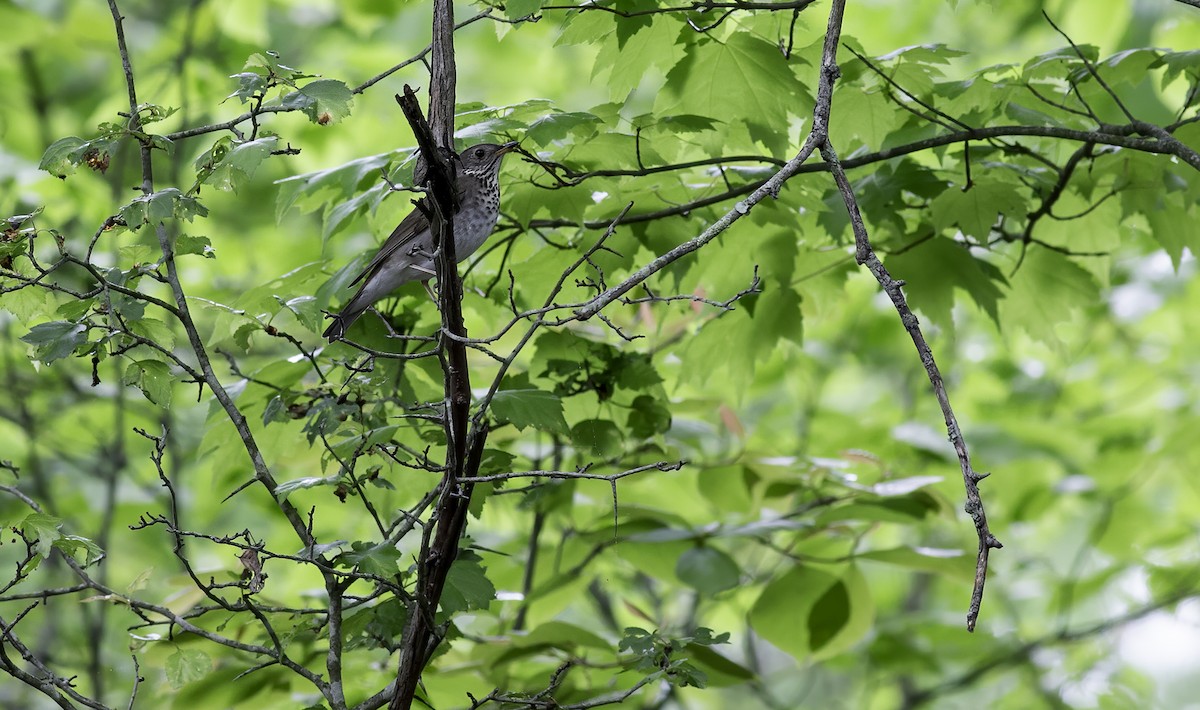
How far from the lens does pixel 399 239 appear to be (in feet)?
8.00

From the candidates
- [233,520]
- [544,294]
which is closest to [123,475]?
[233,520]

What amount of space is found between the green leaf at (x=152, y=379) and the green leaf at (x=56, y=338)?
0.10 m

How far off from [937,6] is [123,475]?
641cm

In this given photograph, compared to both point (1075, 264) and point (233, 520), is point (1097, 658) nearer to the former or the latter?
point (1075, 264)

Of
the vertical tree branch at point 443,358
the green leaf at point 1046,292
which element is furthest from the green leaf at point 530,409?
the green leaf at point 1046,292

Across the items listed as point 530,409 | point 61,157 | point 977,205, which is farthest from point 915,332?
point 61,157

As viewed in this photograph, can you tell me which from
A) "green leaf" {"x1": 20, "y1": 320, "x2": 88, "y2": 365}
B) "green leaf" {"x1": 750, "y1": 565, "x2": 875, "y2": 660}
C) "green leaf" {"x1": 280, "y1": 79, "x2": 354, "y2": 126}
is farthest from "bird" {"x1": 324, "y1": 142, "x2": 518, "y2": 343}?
"green leaf" {"x1": 750, "y1": 565, "x2": 875, "y2": 660}

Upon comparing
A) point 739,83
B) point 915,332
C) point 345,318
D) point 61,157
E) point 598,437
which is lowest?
point 915,332

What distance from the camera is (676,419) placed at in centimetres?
371

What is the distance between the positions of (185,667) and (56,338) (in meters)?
A: 0.64

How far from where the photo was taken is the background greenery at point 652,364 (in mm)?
2150

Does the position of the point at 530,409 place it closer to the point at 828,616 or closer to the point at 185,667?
the point at 185,667

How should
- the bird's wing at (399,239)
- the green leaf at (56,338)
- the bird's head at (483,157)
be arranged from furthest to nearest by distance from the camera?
the bird's wing at (399,239), the bird's head at (483,157), the green leaf at (56,338)

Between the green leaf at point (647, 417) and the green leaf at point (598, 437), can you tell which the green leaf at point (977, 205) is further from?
the green leaf at point (598, 437)
